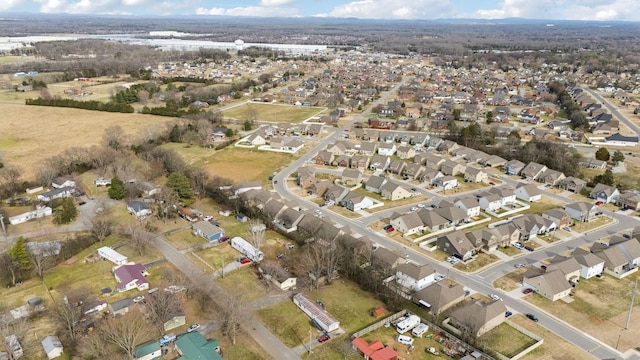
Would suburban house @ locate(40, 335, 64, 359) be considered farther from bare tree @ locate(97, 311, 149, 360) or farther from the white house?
the white house

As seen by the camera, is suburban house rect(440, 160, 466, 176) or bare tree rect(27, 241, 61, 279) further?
suburban house rect(440, 160, 466, 176)

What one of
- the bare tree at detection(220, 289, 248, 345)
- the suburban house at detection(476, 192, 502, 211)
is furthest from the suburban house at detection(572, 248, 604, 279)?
the bare tree at detection(220, 289, 248, 345)

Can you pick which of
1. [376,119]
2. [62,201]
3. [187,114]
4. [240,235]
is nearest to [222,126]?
[187,114]

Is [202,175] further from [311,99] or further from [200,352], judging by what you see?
[311,99]

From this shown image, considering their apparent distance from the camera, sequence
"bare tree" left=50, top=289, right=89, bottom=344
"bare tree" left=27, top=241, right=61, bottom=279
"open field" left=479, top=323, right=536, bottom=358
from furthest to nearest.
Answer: "bare tree" left=27, top=241, right=61, bottom=279 → "bare tree" left=50, top=289, right=89, bottom=344 → "open field" left=479, top=323, right=536, bottom=358

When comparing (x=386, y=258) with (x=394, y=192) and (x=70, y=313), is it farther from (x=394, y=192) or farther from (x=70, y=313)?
(x=70, y=313)

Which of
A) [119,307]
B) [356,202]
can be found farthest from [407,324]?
[356,202]

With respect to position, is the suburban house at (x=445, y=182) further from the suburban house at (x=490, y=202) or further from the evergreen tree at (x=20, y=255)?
the evergreen tree at (x=20, y=255)
